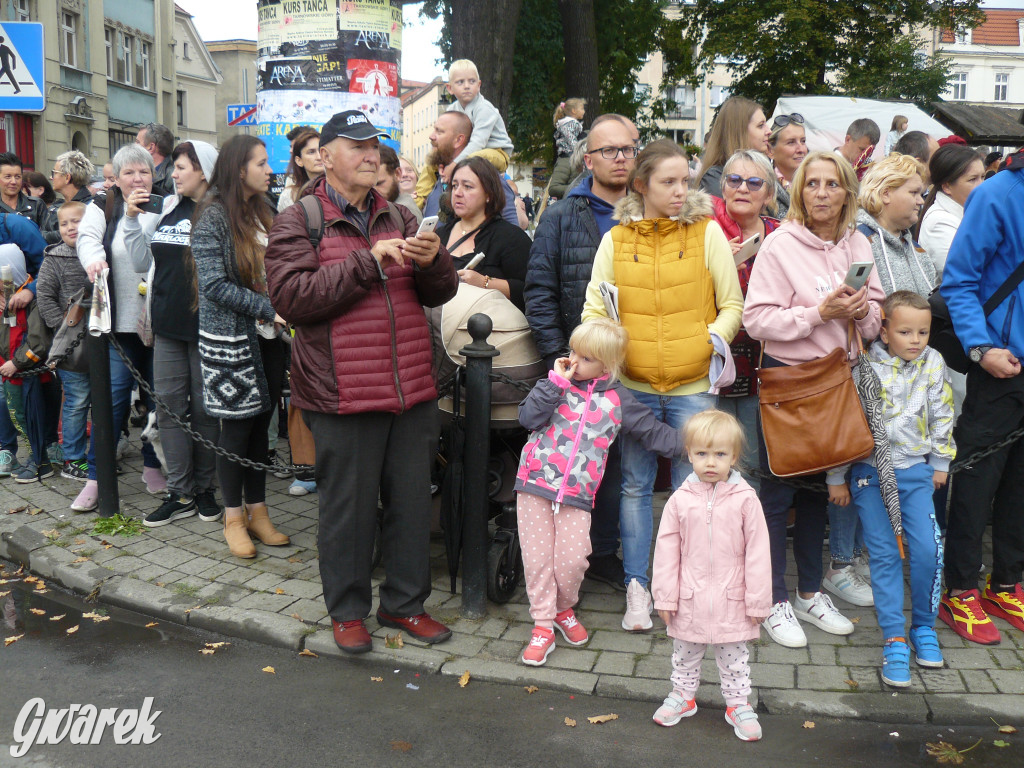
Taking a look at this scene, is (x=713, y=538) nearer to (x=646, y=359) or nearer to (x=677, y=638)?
(x=677, y=638)

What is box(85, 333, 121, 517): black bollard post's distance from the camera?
604cm

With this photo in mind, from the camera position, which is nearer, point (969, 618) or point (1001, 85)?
point (969, 618)

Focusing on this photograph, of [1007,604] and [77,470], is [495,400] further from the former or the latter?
[77,470]

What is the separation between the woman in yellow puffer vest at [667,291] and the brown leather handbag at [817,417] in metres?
0.36

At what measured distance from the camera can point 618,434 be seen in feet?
15.3

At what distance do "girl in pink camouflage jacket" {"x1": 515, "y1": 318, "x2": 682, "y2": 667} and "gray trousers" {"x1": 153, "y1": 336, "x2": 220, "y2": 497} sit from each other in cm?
250

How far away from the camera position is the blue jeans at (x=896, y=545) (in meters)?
4.11

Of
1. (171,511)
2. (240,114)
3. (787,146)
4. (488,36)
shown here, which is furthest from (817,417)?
(240,114)

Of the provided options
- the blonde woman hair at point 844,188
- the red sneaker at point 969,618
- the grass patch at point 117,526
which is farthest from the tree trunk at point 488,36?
the red sneaker at point 969,618

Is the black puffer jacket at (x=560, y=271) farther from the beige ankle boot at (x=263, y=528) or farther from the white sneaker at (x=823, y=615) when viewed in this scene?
the beige ankle boot at (x=263, y=528)

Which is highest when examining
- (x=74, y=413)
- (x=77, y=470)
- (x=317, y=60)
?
(x=317, y=60)

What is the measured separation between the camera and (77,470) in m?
7.09

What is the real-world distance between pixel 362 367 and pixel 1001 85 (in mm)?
78348

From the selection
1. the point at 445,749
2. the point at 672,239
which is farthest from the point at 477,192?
the point at 445,749
